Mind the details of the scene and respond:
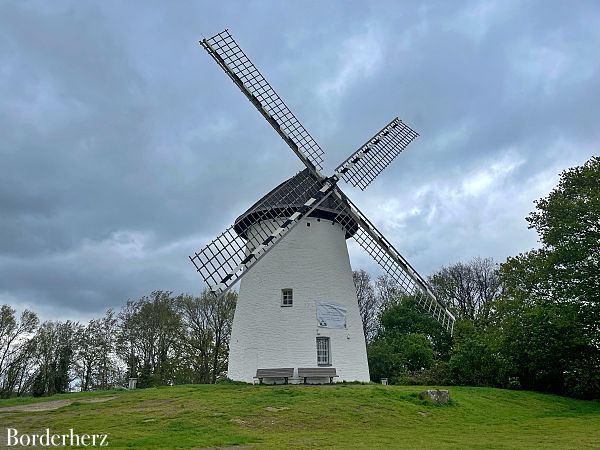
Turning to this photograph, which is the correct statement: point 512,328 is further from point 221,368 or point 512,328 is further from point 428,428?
point 221,368

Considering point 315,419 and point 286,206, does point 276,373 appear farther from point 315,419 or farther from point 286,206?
point 286,206

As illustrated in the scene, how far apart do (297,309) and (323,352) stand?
190 cm

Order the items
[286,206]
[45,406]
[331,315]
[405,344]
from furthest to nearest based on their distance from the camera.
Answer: [405,344], [286,206], [331,315], [45,406]

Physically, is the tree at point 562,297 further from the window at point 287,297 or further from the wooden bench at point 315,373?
the window at point 287,297

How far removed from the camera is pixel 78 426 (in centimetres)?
1187

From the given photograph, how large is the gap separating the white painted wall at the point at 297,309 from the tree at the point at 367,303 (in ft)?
74.6

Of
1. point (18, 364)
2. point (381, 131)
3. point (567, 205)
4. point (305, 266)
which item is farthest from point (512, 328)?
point (18, 364)

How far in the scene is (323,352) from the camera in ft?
63.3

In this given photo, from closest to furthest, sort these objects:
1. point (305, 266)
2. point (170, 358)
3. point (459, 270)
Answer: point (305, 266), point (170, 358), point (459, 270)

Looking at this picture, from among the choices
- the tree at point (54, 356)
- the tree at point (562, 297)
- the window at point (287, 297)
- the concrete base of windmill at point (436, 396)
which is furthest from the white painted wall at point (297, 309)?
the tree at point (54, 356)

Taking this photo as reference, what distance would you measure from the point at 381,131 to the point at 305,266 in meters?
7.74

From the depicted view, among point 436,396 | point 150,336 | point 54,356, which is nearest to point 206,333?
point 150,336

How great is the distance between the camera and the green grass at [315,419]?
10.5m

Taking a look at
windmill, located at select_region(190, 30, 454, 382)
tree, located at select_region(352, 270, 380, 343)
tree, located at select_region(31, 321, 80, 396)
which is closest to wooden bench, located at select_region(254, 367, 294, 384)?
windmill, located at select_region(190, 30, 454, 382)
